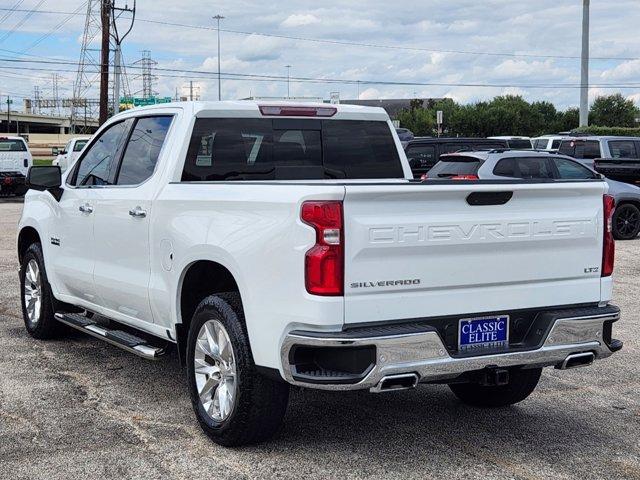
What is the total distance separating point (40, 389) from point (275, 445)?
2.07 m

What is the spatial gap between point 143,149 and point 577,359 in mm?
3194

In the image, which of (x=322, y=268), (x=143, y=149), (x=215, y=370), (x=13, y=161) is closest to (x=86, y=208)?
(x=143, y=149)

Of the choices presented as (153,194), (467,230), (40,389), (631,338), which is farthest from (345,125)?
(631,338)

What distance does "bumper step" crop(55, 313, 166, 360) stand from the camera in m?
5.90

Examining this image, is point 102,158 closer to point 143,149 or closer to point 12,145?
point 143,149

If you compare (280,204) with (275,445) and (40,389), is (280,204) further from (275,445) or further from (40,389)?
(40,389)

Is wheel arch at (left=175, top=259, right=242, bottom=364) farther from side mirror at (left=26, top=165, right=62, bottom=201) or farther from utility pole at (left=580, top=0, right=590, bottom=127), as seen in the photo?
utility pole at (left=580, top=0, right=590, bottom=127)

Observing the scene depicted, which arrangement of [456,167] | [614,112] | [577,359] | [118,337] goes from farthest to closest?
[614,112]
[456,167]
[118,337]
[577,359]

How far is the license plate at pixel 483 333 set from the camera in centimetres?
478

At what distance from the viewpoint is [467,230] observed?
4.73 m

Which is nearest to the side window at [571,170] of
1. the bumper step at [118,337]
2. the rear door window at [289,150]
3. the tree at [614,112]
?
the rear door window at [289,150]

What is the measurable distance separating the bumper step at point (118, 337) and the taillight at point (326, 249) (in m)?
1.81

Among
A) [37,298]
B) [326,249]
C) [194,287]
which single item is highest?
[326,249]

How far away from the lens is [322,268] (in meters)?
4.41
